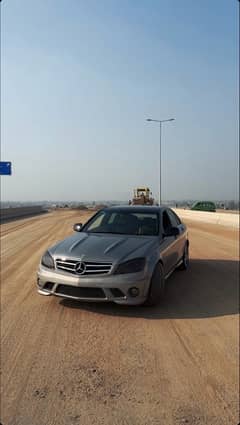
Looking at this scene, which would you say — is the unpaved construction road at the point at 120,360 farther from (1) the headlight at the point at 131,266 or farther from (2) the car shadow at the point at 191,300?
(1) the headlight at the point at 131,266

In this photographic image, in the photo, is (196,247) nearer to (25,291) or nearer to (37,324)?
(25,291)

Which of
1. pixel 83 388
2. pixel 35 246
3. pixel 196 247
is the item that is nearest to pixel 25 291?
pixel 83 388

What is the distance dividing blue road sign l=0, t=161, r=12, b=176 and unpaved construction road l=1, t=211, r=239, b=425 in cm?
3079

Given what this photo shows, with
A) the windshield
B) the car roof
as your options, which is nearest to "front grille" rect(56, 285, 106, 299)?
the windshield

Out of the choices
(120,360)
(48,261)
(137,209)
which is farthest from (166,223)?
(120,360)

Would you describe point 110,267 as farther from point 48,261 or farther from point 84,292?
point 48,261

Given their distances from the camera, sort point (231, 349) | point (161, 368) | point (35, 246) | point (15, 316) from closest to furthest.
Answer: point (161, 368) → point (231, 349) → point (15, 316) → point (35, 246)

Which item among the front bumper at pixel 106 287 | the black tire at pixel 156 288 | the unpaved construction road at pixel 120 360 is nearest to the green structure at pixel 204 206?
the unpaved construction road at pixel 120 360

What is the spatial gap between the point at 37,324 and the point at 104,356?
129 cm

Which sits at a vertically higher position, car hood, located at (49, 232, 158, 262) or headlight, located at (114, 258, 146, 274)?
car hood, located at (49, 232, 158, 262)

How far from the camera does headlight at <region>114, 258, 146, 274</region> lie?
5.18 meters

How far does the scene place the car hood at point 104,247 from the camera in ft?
17.6

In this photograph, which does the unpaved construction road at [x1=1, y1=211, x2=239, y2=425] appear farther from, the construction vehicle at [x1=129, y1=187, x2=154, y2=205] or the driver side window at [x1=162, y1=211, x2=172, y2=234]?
the construction vehicle at [x1=129, y1=187, x2=154, y2=205]

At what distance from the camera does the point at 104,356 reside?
397 centimetres
